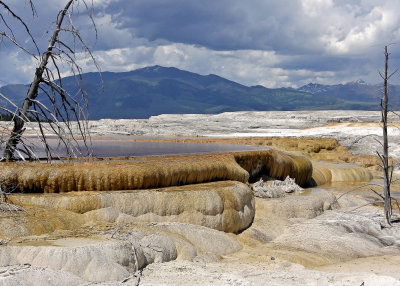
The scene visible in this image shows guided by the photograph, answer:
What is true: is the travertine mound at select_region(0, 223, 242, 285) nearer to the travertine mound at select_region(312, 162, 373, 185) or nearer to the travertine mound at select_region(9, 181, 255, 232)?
the travertine mound at select_region(9, 181, 255, 232)

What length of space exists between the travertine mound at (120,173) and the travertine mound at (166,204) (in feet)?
1.30

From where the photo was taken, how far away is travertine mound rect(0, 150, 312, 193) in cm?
998

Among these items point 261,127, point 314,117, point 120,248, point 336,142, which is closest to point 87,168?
point 120,248

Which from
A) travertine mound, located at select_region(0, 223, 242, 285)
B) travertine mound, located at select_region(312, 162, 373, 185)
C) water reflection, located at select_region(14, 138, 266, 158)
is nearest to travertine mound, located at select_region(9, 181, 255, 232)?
travertine mound, located at select_region(0, 223, 242, 285)

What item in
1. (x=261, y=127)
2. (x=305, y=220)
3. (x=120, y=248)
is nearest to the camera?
(x=120, y=248)

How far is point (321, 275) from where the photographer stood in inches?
304

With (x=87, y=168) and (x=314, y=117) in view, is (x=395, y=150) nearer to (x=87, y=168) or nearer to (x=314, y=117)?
(x=314, y=117)

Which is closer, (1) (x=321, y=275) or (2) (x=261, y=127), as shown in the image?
(1) (x=321, y=275)

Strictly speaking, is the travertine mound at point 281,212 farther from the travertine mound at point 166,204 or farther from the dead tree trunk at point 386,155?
the dead tree trunk at point 386,155

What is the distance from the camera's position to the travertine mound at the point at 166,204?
9.24 metres

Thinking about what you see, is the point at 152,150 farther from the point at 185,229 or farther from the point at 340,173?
the point at 340,173

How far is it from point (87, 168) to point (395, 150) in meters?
24.6

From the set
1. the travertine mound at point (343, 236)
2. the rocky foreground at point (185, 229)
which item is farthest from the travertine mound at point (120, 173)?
the travertine mound at point (343, 236)

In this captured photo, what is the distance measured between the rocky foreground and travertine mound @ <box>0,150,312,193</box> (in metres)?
0.02
